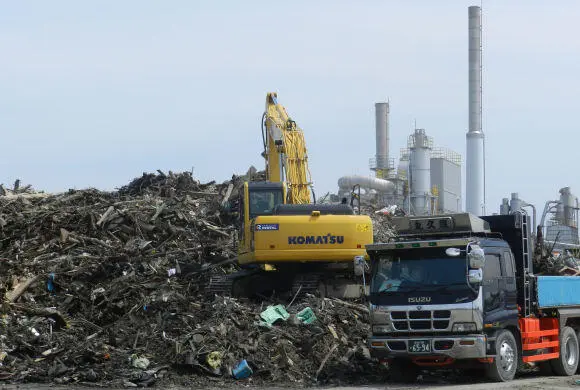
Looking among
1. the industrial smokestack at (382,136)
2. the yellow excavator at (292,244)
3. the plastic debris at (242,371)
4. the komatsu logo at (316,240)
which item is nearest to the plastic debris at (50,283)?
the yellow excavator at (292,244)

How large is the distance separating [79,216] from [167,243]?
292 cm

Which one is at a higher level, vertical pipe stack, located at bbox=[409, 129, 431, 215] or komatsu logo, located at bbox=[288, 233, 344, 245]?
vertical pipe stack, located at bbox=[409, 129, 431, 215]

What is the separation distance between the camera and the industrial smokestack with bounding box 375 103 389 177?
81062 millimetres

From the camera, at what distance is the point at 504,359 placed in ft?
59.3

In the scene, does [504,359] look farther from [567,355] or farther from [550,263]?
[550,263]

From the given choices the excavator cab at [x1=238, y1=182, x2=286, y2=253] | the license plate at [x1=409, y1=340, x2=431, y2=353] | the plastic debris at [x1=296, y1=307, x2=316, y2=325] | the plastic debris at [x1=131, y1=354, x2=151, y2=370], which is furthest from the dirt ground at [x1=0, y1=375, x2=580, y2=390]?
the excavator cab at [x1=238, y1=182, x2=286, y2=253]

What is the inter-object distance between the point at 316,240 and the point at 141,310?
4.74 meters

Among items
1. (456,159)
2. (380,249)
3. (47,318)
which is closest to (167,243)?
(47,318)

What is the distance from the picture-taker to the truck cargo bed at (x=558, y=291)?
19.5 metres

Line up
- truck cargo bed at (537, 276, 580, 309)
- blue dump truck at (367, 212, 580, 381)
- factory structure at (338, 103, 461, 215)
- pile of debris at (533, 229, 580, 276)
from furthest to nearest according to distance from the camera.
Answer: factory structure at (338, 103, 461, 215)
pile of debris at (533, 229, 580, 276)
truck cargo bed at (537, 276, 580, 309)
blue dump truck at (367, 212, 580, 381)

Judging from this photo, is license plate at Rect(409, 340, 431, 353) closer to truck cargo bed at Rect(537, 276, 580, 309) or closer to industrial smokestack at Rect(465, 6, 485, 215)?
truck cargo bed at Rect(537, 276, 580, 309)

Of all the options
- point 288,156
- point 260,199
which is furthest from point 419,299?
point 288,156

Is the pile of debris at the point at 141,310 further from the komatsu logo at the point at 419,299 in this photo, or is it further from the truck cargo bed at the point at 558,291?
the truck cargo bed at the point at 558,291

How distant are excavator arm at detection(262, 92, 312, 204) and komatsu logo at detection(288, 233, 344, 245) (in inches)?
160
